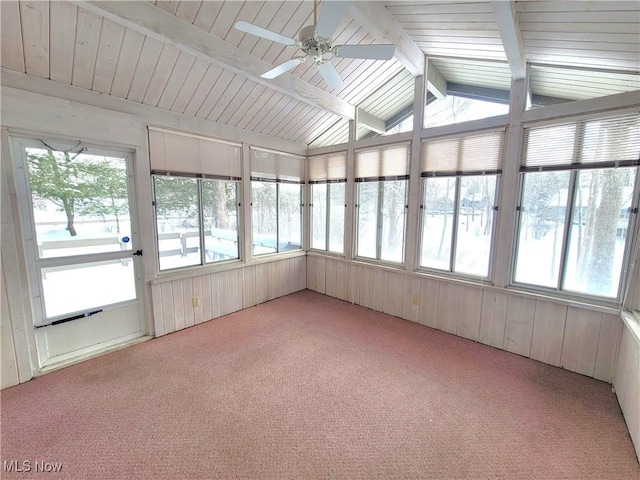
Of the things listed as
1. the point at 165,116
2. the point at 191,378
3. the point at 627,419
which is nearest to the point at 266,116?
the point at 165,116

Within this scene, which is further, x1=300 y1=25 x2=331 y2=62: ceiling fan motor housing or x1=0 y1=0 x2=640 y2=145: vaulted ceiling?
x1=0 y1=0 x2=640 y2=145: vaulted ceiling

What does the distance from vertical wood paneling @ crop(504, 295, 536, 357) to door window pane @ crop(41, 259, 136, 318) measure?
4.15 meters

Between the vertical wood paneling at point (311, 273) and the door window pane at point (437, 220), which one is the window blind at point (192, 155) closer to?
the vertical wood paneling at point (311, 273)

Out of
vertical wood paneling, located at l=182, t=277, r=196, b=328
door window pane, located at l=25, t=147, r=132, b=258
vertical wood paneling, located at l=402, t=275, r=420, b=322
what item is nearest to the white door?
door window pane, located at l=25, t=147, r=132, b=258

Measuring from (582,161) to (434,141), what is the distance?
139 cm

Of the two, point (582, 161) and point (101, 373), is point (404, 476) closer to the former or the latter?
point (101, 373)

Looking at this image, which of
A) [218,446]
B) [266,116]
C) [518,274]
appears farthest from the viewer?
[266,116]

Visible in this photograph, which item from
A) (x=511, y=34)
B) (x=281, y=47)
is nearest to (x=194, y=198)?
(x=281, y=47)

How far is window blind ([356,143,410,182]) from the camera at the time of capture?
362 cm

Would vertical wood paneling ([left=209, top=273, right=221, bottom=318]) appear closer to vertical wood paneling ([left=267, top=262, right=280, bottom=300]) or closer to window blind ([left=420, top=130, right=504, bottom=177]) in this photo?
vertical wood paneling ([left=267, top=262, right=280, bottom=300])

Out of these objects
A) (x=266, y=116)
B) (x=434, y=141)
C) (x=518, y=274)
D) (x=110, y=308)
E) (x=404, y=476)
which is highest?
(x=266, y=116)

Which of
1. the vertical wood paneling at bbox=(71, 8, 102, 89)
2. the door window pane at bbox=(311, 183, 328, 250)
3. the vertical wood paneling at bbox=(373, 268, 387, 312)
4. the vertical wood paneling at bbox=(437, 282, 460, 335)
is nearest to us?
the vertical wood paneling at bbox=(71, 8, 102, 89)

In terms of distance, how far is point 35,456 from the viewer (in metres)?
1.68

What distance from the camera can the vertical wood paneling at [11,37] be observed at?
185cm
